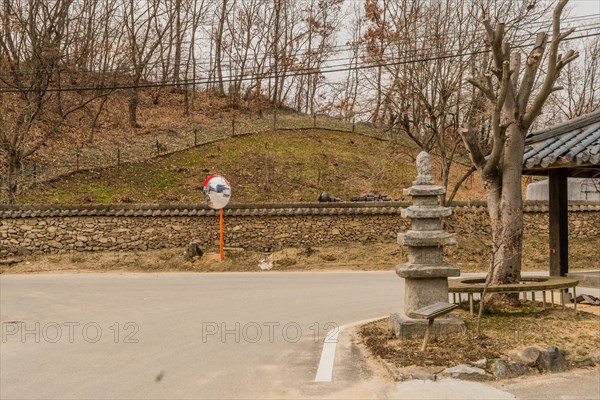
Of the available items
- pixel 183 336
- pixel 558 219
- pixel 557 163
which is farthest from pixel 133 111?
pixel 557 163

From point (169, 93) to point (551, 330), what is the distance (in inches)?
1784

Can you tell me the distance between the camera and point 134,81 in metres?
38.2

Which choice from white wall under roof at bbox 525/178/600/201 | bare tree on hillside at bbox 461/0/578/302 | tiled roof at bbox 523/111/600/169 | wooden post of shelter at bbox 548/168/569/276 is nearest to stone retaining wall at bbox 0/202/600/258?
white wall under roof at bbox 525/178/600/201

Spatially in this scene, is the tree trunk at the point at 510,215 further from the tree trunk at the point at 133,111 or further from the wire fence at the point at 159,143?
the tree trunk at the point at 133,111

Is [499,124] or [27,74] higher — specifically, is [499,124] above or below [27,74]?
below

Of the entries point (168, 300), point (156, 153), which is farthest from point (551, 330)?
point (156, 153)

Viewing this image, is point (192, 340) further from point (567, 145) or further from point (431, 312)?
point (567, 145)

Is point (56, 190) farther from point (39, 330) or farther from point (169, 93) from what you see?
point (169, 93)

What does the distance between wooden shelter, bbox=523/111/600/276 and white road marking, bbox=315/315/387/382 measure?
3.94 metres

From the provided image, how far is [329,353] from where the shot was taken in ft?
29.0

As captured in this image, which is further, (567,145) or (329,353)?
(567,145)

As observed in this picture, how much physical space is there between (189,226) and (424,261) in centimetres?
1535

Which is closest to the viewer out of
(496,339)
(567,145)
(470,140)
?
(496,339)

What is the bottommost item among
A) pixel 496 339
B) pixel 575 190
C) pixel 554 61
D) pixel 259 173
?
pixel 496 339
